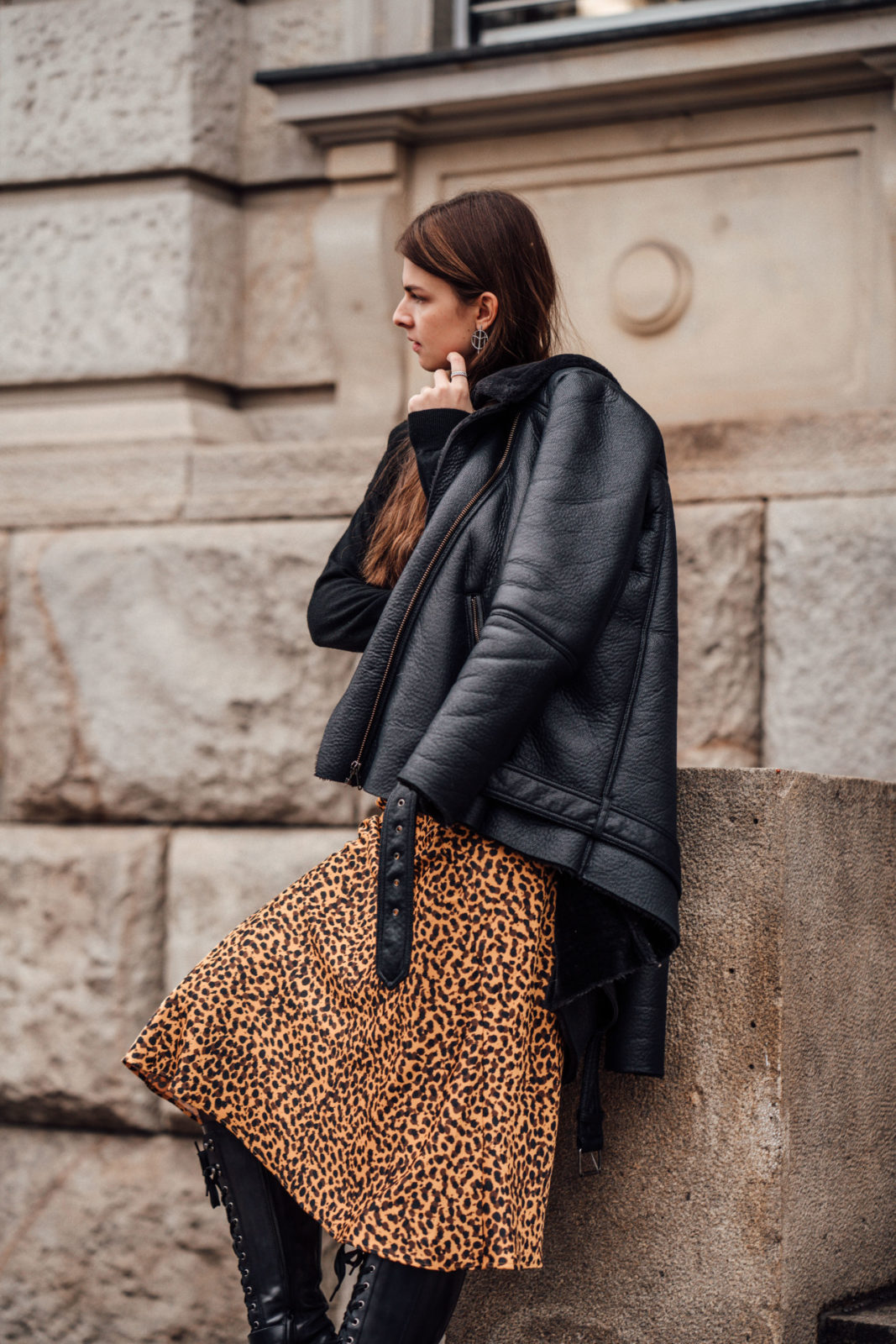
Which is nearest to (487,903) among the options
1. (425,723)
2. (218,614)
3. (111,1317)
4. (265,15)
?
(425,723)

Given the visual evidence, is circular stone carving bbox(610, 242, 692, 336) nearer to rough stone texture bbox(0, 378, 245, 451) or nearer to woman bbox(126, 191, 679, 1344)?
rough stone texture bbox(0, 378, 245, 451)

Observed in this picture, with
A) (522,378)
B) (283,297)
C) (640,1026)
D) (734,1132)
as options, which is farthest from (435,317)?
(283,297)

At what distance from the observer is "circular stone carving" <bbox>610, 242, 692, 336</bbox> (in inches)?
164

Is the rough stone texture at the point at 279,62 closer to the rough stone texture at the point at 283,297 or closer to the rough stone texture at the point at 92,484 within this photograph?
the rough stone texture at the point at 283,297

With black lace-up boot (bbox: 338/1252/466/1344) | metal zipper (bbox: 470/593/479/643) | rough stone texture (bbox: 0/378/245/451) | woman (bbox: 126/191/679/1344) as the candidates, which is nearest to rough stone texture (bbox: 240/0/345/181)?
rough stone texture (bbox: 0/378/245/451)

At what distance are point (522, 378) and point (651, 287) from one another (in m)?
1.90

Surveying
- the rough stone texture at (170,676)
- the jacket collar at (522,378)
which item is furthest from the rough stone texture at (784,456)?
the jacket collar at (522,378)

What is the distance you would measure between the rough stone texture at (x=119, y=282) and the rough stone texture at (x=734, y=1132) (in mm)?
2454

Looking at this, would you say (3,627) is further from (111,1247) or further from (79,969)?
(111,1247)

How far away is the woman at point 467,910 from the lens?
7.20 feet

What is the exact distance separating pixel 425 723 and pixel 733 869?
58cm

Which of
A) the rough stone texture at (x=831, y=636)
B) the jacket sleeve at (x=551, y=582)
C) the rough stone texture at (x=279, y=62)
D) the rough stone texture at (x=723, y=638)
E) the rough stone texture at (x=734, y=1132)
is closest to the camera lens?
the jacket sleeve at (x=551, y=582)

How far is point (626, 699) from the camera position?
2301 mm

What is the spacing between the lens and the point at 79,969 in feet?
14.0
